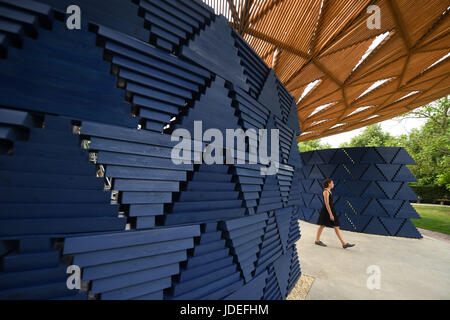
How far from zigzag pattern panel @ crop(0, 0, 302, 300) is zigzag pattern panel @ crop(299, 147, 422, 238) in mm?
7054

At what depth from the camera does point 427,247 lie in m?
5.67

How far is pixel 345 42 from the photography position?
436cm

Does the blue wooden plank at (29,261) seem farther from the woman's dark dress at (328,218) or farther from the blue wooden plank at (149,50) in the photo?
the woman's dark dress at (328,218)

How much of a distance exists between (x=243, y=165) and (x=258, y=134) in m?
0.59

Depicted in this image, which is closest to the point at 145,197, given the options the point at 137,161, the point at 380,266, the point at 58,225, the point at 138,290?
the point at 137,161

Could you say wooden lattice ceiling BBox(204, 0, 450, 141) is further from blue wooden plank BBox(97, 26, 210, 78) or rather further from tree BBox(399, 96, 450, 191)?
tree BBox(399, 96, 450, 191)

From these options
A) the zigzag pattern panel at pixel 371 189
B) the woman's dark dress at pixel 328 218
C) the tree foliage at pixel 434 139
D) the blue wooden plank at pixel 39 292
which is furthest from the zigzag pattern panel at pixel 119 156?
the tree foliage at pixel 434 139

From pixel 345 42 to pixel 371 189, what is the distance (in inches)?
216

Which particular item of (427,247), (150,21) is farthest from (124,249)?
(427,247)

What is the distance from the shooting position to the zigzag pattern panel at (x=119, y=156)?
100 cm

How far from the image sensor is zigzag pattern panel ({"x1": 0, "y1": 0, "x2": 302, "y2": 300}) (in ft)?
3.27

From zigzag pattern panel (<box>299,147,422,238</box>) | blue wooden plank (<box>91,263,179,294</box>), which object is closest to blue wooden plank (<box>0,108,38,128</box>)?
blue wooden plank (<box>91,263,179,294</box>)

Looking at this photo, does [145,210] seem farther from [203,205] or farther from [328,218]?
[328,218]

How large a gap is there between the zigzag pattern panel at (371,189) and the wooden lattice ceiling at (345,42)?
2.59m
